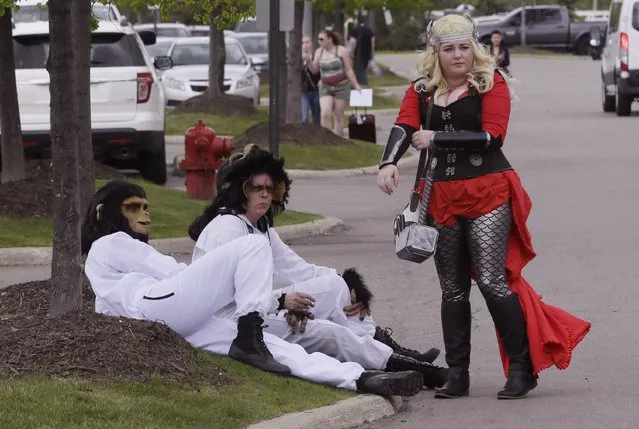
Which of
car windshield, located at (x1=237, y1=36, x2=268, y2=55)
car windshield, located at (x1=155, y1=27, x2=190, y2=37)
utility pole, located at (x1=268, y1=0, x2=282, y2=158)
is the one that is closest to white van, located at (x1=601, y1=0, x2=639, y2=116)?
car windshield, located at (x1=237, y1=36, x2=268, y2=55)

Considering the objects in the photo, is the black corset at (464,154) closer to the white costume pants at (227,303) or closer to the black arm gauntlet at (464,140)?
the black arm gauntlet at (464,140)

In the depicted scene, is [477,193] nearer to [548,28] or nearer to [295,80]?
[295,80]

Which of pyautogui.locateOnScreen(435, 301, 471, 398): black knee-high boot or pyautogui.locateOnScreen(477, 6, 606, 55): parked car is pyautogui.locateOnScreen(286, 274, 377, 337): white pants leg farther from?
pyautogui.locateOnScreen(477, 6, 606, 55): parked car

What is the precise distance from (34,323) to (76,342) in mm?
556

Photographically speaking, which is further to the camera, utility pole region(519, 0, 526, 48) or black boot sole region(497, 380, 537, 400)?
utility pole region(519, 0, 526, 48)

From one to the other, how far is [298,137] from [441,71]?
14223mm

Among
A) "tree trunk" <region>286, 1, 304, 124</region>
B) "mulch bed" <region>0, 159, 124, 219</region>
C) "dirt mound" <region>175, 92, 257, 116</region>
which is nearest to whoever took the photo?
"mulch bed" <region>0, 159, 124, 219</region>

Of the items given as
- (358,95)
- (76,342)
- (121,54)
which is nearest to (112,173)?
(121,54)

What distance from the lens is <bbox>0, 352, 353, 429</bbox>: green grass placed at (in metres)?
6.20

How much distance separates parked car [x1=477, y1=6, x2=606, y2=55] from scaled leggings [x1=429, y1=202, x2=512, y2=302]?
6011cm

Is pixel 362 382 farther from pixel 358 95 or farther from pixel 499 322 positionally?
pixel 358 95

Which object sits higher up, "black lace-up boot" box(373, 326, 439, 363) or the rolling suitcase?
"black lace-up boot" box(373, 326, 439, 363)

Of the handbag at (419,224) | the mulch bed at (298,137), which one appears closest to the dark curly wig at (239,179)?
the handbag at (419,224)

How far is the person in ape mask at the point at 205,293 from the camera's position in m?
7.18
